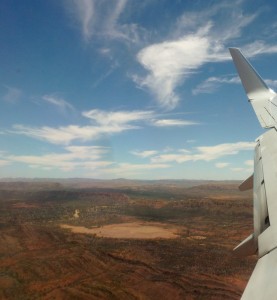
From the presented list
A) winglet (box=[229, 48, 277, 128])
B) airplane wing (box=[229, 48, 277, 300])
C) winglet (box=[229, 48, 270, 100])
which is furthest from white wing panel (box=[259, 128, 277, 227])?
winglet (box=[229, 48, 270, 100])

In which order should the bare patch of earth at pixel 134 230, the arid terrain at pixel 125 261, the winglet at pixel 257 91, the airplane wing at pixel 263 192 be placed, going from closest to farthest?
the airplane wing at pixel 263 192, the winglet at pixel 257 91, the arid terrain at pixel 125 261, the bare patch of earth at pixel 134 230

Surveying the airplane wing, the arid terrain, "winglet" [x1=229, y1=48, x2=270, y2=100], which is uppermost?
"winglet" [x1=229, y1=48, x2=270, y2=100]

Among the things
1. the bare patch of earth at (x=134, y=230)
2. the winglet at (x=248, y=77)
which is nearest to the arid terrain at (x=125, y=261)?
the bare patch of earth at (x=134, y=230)

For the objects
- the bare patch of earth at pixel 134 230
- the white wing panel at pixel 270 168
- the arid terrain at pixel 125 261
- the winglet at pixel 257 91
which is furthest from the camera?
the bare patch of earth at pixel 134 230

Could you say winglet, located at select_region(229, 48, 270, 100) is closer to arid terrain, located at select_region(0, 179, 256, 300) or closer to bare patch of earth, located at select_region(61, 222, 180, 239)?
arid terrain, located at select_region(0, 179, 256, 300)

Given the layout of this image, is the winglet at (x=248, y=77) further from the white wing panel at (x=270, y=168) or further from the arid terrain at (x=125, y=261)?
the arid terrain at (x=125, y=261)

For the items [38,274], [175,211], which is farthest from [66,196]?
[38,274]
